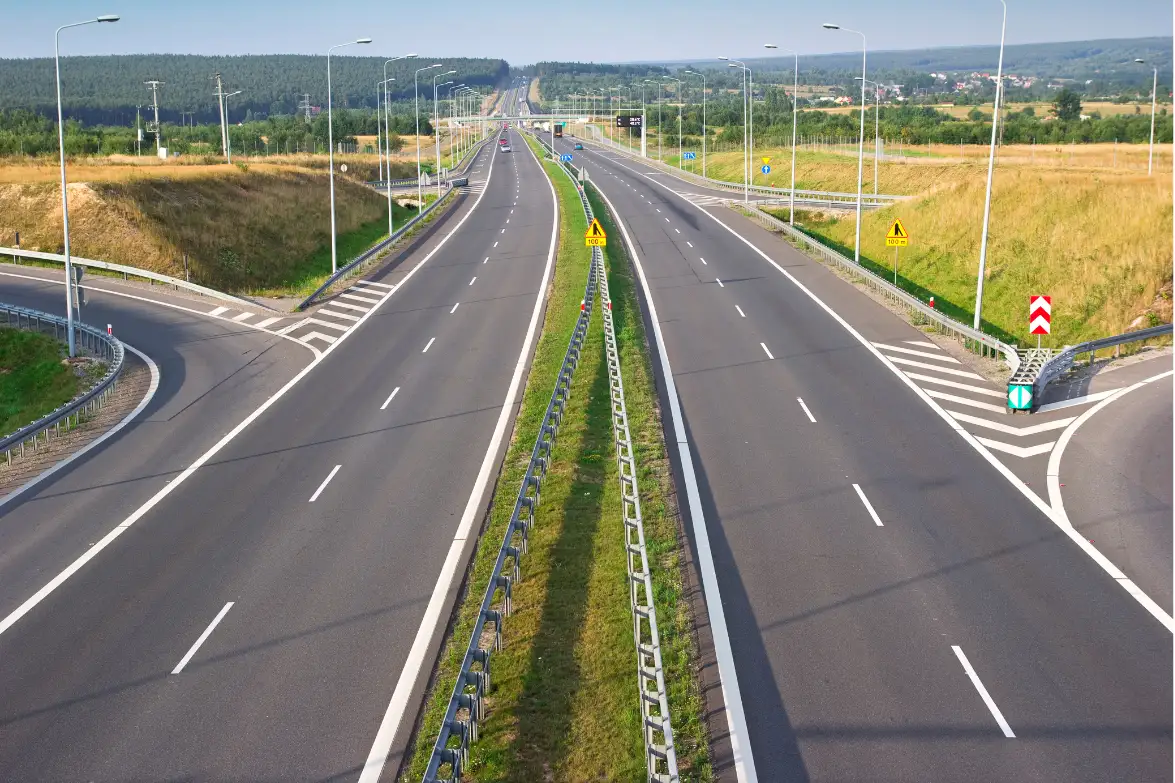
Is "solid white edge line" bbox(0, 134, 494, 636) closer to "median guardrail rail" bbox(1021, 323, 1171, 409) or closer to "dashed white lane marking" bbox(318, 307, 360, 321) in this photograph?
"dashed white lane marking" bbox(318, 307, 360, 321)

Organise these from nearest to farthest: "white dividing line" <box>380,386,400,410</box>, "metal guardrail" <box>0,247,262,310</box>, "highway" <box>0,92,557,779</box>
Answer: "highway" <box>0,92,557,779</box>
"white dividing line" <box>380,386,400,410</box>
"metal guardrail" <box>0,247,262,310</box>

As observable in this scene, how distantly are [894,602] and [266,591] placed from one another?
8890mm

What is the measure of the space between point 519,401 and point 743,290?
16.1 meters

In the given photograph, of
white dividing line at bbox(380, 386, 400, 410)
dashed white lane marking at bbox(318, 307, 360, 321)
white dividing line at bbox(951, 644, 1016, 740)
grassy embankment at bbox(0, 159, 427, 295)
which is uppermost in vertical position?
grassy embankment at bbox(0, 159, 427, 295)

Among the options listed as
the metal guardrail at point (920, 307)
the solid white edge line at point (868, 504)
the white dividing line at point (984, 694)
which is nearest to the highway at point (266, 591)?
the white dividing line at point (984, 694)

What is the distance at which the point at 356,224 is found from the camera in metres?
67.2

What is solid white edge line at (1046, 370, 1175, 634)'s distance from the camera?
15336 mm

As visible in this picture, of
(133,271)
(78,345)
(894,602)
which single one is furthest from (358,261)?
(894,602)

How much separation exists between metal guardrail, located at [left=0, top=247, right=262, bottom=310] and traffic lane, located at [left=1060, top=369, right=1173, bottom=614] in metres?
28.0

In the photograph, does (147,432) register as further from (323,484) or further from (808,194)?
(808,194)

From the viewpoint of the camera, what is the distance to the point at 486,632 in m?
14.6

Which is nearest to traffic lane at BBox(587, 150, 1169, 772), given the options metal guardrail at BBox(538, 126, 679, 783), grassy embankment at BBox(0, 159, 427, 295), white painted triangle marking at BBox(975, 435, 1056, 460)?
white painted triangle marking at BBox(975, 435, 1056, 460)

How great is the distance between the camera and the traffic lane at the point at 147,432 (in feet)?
59.4

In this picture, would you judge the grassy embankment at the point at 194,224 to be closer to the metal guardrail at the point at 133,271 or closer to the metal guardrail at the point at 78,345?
the metal guardrail at the point at 133,271
